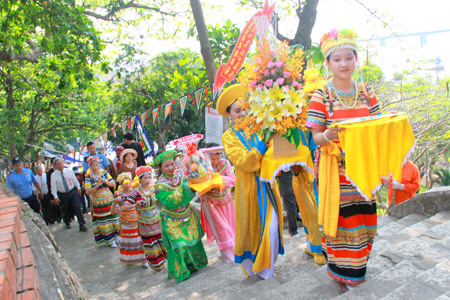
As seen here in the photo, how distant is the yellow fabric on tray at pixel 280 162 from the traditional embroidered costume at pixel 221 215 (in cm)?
→ 132

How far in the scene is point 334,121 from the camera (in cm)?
268

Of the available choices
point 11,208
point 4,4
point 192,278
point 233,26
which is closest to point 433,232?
point 192,278

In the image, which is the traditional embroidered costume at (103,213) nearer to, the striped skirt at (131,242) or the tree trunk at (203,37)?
the striped skirt at (131,242)

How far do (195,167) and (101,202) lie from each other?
337 cm

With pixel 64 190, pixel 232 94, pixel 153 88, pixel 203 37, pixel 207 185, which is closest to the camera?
pixel 232 94

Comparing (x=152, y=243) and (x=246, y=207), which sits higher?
(x=246, y=207)

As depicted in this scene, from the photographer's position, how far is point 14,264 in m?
1.79

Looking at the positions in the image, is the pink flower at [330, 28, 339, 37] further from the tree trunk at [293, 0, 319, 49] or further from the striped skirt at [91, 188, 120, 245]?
the striped skirt at [91, 188, 120, 245]

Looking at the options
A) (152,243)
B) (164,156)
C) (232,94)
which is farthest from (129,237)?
(232,94)

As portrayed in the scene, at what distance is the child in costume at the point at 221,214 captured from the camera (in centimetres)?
460

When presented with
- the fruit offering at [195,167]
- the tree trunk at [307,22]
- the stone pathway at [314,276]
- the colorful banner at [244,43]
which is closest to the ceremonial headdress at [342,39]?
the colorful banner at [244,43]

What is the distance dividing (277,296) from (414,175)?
3.34 m

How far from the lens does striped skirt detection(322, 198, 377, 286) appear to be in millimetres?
2637

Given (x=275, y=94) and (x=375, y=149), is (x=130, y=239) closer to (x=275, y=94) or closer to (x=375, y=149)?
(x=275, y=94)
